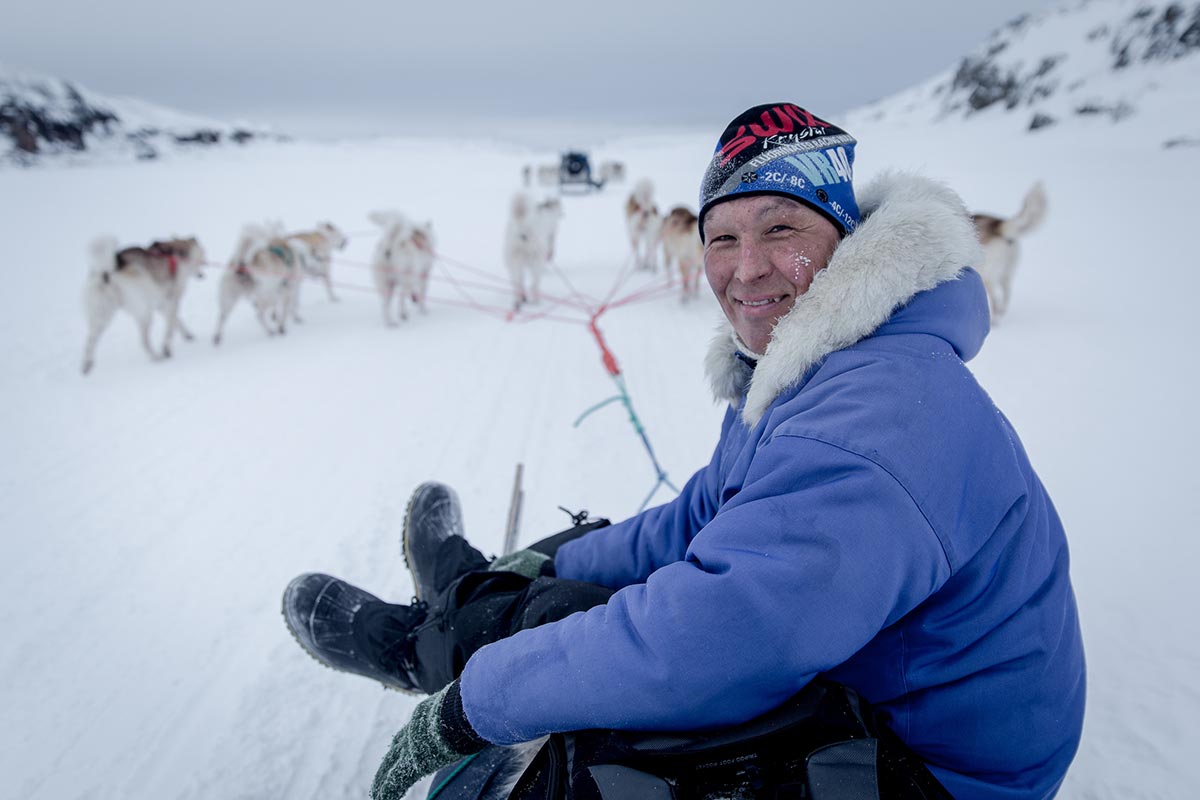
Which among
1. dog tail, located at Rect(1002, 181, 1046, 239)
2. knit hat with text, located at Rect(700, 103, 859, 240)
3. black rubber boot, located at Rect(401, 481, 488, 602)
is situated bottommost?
black rubber boot, located at Rect(401, 481, 488, 602)

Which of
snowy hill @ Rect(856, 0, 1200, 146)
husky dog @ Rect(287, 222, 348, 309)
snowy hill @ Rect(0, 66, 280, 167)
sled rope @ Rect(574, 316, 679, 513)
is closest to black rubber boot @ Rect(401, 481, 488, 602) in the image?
sled rope @ Rect(574, 316, 679, 513)

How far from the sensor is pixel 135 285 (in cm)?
538

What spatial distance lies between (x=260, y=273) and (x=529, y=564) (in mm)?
5563

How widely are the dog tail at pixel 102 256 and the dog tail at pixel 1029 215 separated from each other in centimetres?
840

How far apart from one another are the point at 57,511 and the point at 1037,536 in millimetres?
4409

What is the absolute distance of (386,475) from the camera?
3.68m

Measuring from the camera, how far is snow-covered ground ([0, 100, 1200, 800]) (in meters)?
2.05

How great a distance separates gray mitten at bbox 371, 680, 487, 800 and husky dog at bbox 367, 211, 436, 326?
598 cm

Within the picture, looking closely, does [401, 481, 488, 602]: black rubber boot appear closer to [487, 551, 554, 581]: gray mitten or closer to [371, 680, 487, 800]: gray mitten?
[487, 551, 554, 581]: gray mitten

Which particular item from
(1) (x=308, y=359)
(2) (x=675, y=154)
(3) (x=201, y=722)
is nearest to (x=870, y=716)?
(3) (x=201, y=722)

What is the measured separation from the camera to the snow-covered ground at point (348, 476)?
6.72 feet

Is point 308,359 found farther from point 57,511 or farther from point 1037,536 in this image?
point 1037,536

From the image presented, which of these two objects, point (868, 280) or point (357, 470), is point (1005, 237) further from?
point (357, 470)

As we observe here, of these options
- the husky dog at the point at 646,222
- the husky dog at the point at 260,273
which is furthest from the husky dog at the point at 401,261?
the husky dog at the point at 646,222
